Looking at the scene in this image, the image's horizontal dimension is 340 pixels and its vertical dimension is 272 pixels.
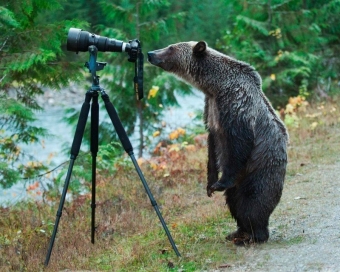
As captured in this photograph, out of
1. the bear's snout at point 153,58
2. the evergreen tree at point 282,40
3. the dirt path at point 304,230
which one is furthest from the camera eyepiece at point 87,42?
the evergreen tree at point 282,40

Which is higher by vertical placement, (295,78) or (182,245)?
(295,78)

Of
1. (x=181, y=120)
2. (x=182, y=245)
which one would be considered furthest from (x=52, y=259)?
(x=181, y=120)

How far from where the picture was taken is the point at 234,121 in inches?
234

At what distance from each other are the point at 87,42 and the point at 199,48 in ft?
3.98

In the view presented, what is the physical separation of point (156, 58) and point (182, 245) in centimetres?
191

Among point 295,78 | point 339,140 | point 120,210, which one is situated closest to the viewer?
point 120,210

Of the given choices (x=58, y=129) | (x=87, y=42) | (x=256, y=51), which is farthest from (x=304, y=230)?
(x=58, y=129)

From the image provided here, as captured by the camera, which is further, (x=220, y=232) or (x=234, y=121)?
(x=220, y=232)

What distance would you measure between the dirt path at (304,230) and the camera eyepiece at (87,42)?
216 centimetres

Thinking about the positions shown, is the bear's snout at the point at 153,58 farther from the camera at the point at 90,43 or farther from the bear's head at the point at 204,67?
the camera at the point at 90,43

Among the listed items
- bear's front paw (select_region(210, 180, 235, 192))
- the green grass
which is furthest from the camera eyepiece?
the green grass

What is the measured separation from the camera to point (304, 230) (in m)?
6.41

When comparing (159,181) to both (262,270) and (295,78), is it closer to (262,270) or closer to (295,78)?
(262,270)

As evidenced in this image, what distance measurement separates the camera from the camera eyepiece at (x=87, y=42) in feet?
18.4
